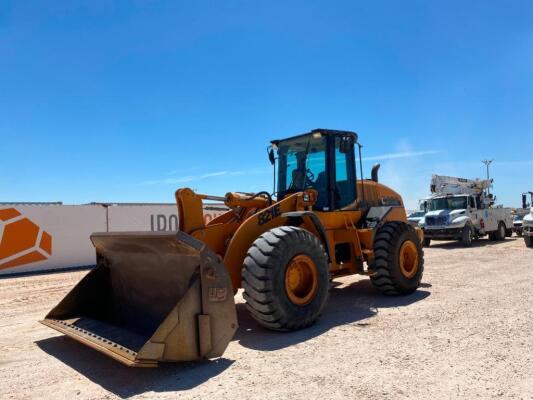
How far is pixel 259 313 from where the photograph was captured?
16.7 feet

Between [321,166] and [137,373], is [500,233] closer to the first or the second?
[321,166]

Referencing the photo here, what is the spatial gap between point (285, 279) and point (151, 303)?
1.54 m

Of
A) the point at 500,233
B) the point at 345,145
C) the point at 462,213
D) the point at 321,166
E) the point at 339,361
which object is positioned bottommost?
the point at 339,361

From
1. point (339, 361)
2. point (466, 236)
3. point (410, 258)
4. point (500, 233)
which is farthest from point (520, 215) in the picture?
point (339, 361)

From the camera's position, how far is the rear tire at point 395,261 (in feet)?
23.8

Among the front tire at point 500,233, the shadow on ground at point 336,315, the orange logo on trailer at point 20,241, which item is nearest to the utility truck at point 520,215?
the front tire at point 500,233

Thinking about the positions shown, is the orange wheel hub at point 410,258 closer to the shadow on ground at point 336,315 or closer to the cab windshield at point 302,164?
the shadow on ground at point 336,315

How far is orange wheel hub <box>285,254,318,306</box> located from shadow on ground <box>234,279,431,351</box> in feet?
1.28

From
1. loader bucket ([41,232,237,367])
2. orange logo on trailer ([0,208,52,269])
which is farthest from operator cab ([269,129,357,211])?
orange logo on trailer ([0,208,52,269])

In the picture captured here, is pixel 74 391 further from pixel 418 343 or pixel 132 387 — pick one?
pixel 418 343

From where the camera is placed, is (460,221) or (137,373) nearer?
(137,373)

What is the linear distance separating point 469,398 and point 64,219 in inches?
522

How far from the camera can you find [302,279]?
572cm

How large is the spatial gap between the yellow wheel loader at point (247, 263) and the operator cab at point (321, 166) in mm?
17
